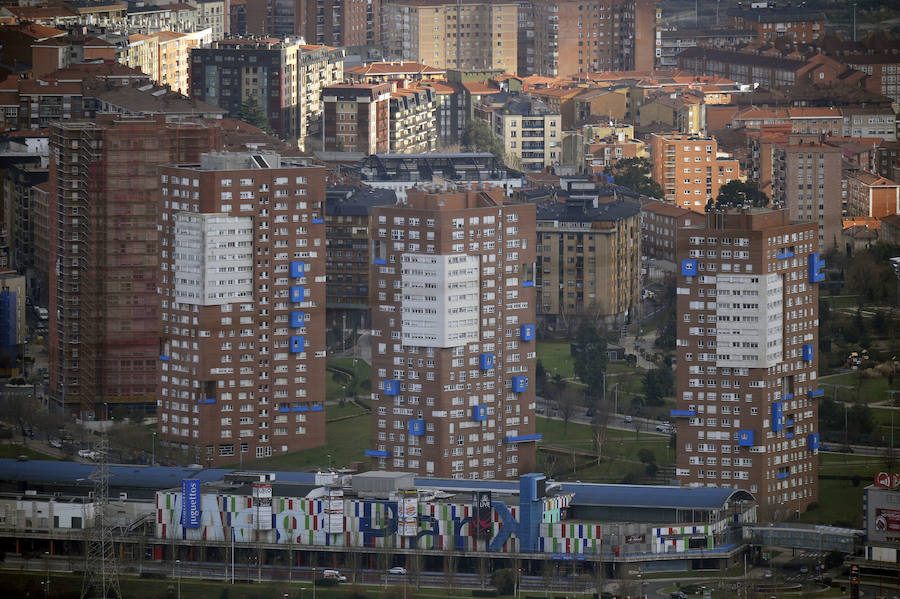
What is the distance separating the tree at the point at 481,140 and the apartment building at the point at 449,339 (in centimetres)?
5888

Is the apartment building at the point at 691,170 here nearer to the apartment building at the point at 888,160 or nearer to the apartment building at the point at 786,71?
the apartment building at the point at 888,160

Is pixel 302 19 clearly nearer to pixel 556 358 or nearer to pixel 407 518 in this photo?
pixel 556 358

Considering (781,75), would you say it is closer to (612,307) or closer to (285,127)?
(285,127)

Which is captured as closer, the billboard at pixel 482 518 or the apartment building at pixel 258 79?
the billboard at pixel 482 518

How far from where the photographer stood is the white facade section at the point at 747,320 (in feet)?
327

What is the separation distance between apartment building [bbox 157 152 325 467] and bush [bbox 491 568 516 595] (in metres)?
17.7

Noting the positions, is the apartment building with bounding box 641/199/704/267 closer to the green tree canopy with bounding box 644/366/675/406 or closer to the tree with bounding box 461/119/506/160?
the tree with bounding box 461/119/506/160

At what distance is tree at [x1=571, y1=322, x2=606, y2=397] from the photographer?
11488 cm

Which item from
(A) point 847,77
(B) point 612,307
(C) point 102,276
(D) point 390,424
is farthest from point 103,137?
(A) point 847,77

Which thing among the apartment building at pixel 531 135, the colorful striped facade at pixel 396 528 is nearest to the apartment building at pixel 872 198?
the apartment building at pixel 531 135

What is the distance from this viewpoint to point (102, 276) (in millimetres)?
113438

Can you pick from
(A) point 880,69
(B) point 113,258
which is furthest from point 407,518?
(A) point 880,69

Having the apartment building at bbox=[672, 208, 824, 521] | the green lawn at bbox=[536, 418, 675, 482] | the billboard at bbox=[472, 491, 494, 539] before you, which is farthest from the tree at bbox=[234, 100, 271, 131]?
the billboard at bbox=[472, 491, 494, 539]

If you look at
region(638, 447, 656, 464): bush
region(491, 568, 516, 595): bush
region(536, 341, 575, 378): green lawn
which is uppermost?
region(536, 341, 575, 378): green lawn
